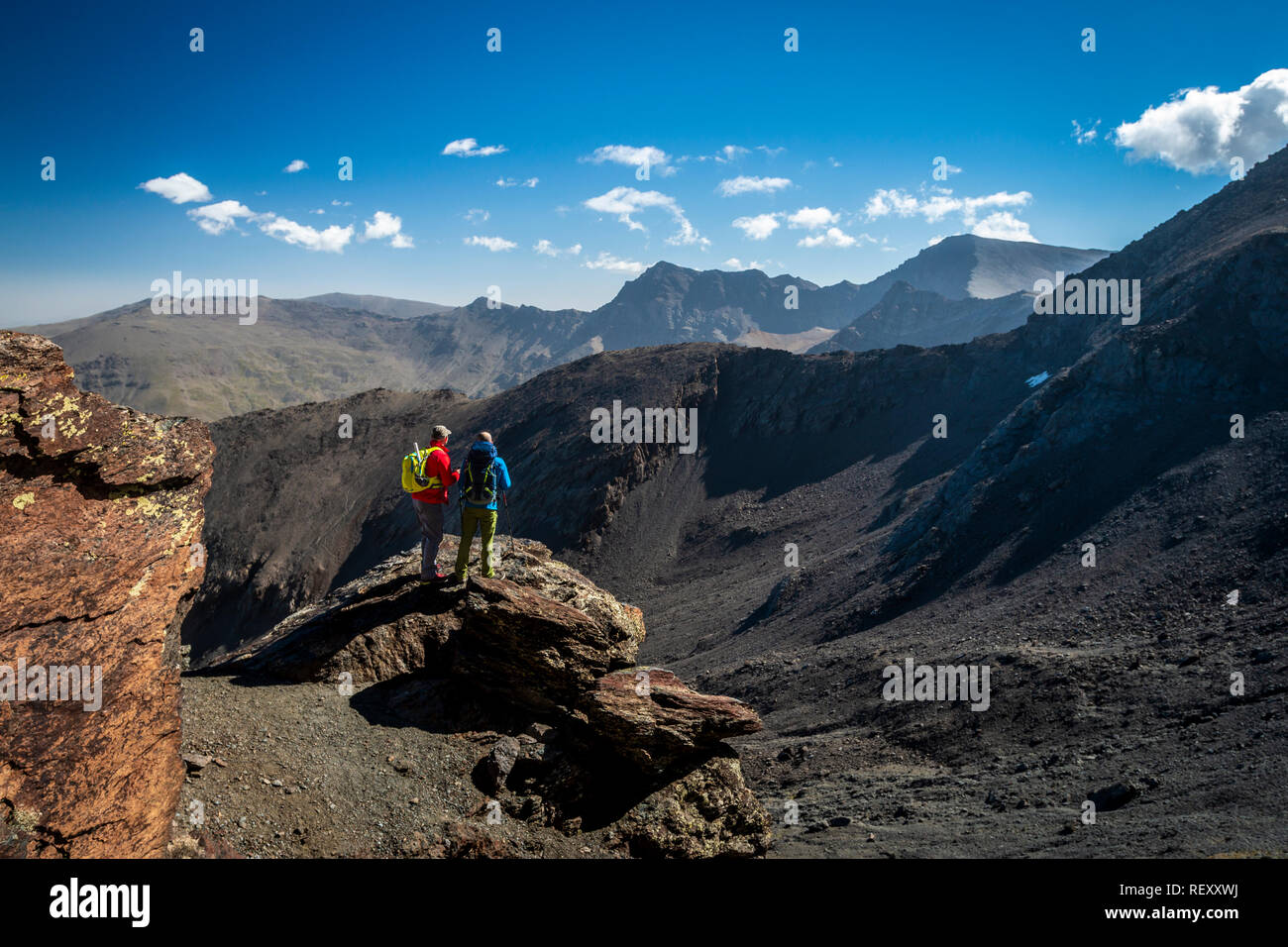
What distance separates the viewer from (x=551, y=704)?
10.4 meters

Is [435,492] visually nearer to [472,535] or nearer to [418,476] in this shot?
[418,476]

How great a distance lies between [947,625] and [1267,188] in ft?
144

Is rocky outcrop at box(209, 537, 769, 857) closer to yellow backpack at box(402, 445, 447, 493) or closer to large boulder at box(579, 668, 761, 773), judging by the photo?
large boulder at box(579, 668, 761, 773)

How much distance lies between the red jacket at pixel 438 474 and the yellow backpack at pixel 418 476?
0.16ft

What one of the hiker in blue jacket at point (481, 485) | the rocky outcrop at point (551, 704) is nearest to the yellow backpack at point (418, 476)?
the hiker in blue jacket at point (481, 485)

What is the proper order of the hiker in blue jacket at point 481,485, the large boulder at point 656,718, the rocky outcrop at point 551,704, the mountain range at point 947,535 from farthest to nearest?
the mountain range at point 947,535, the hiker in blue jacket at point 481,485, the large boulder at point 656,718, the rocky outcrop at point 551,704

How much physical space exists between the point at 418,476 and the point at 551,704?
412 cm

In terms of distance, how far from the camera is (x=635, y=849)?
9.22 meters

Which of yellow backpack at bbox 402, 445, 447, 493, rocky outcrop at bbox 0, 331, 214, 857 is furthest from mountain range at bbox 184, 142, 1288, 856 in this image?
rocky outcrop at bbox 0, 331, 214, 857

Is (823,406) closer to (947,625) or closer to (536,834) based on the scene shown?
(947,625)

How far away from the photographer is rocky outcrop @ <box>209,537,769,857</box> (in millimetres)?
9430

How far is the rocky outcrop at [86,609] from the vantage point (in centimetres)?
582

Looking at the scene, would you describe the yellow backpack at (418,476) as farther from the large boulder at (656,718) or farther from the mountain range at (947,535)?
the mountain range at (947,535)

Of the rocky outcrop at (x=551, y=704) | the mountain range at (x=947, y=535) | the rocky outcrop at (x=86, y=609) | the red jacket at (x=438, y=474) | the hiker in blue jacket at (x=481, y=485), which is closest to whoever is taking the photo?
the rocky outcrop at (x=86, y=609)
